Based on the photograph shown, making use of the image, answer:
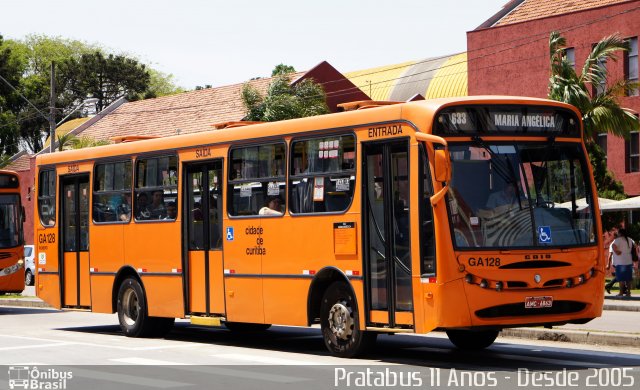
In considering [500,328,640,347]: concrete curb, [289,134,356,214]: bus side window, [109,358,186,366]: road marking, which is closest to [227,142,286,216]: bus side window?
[289,134,356,214]: bus side window

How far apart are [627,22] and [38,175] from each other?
84.7 feet

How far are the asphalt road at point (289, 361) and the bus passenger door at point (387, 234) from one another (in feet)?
2.24

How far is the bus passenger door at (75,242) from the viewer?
21656 millimetres

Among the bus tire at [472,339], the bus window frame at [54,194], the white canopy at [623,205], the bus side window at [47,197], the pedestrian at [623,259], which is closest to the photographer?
the bus tire at [472,339]

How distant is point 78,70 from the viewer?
322ft

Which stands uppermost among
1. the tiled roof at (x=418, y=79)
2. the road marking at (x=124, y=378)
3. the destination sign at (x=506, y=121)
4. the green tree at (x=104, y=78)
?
the green tree at (x=104, y=78)

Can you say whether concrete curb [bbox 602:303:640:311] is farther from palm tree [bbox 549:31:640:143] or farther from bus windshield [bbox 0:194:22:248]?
bus windshield [bbox 0:194:22:248]

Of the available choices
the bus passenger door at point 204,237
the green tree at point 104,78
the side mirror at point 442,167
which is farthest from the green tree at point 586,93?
the green tree at point 104,78

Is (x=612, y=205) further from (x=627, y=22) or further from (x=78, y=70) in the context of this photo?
(x=78, y=70)

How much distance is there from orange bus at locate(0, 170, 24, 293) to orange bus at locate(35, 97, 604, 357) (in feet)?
32.3

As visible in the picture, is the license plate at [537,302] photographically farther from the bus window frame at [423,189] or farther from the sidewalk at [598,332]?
the sidewalk at [598,332]

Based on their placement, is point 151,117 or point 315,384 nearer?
point 315,384

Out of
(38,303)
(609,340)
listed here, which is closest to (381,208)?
(609,340)

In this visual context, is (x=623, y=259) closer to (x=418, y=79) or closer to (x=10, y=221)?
(x=10, y=221)
